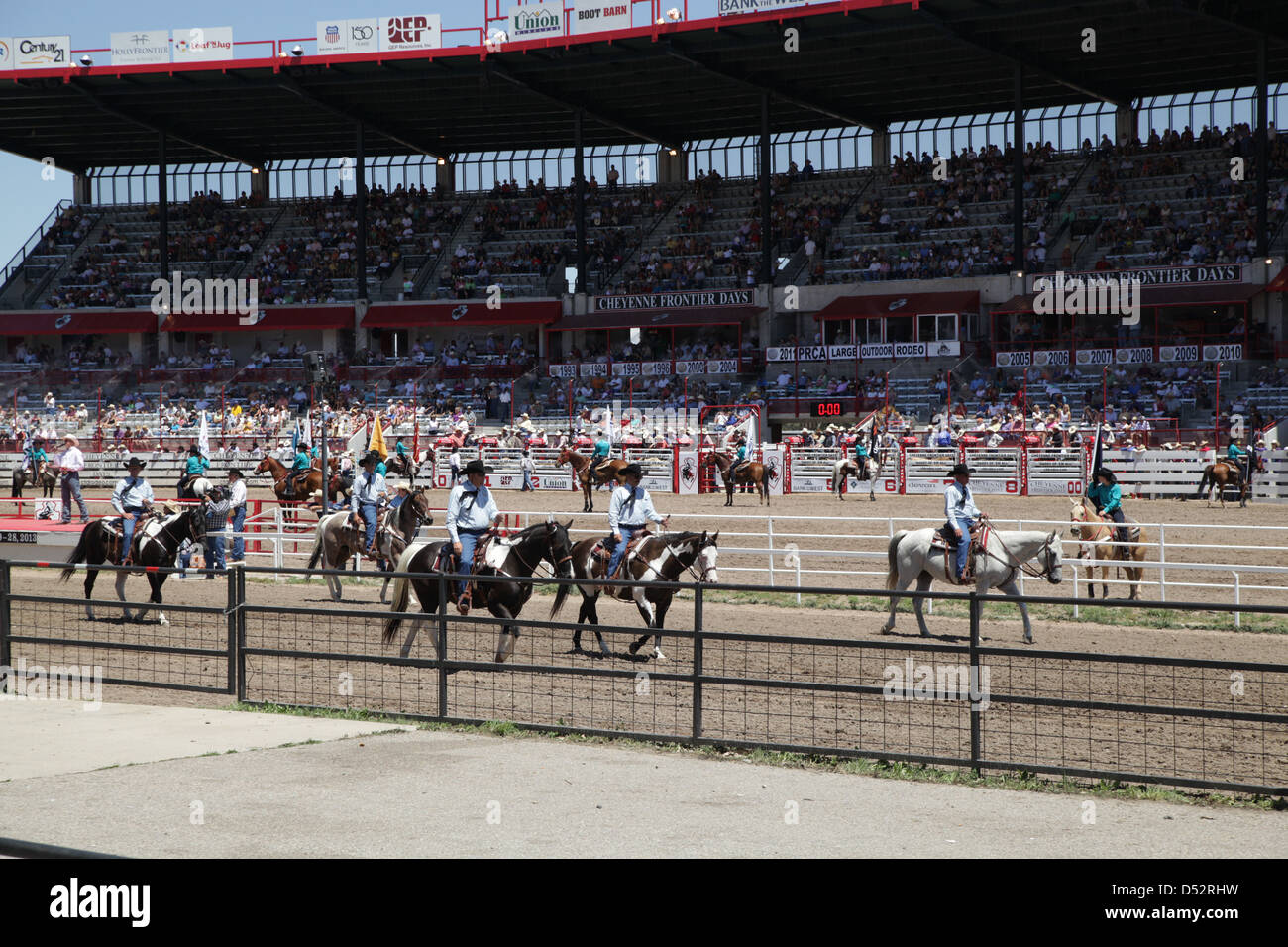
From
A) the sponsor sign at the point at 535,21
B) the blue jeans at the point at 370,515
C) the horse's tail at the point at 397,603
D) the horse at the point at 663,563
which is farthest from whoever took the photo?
the sponsor sign at the point at 535,21

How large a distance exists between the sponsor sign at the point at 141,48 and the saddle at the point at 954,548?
152 ft

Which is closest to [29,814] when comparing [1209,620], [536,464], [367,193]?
[1209,620]

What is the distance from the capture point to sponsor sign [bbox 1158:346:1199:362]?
138 ft

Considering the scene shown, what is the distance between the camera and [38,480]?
38.7 m

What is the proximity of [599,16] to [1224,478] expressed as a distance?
27349 millimetres

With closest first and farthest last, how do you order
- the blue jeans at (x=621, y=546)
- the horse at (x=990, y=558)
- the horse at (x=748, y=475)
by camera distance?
1. the blue jeans at (x=621, y=546)
2. the horse at (x=990, y=558)
3. the horse at (x=748, y=475)

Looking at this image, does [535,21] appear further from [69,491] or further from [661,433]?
[69,491]

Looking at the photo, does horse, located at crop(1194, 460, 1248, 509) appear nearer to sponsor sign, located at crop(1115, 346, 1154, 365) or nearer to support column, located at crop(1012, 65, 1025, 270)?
sponsor sign, located at crop(1115, 346, 1154, 365)

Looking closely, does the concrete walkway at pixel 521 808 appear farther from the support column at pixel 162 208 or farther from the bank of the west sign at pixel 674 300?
the support column at pixel 162 208

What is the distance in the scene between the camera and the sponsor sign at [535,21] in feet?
163

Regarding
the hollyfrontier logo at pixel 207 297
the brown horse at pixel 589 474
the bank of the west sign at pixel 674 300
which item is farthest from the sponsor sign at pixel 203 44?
the brown horse at pixel 589 474

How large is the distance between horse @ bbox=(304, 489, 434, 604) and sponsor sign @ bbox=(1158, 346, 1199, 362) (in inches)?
1147

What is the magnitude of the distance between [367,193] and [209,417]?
2009 cm

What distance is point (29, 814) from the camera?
757 centimetres
